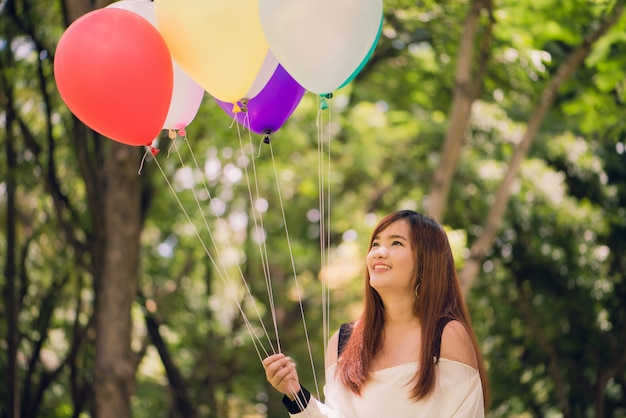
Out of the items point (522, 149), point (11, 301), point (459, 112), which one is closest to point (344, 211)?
point (11, 301)

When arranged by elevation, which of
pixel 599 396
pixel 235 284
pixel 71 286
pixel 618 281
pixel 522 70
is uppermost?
pixel 522 70

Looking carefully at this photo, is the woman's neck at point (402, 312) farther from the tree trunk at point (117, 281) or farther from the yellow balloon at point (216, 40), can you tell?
the tree trunk at point (117, 281)

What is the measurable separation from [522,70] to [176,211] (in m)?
4.43

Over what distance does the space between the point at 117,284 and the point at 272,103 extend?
2.94 m

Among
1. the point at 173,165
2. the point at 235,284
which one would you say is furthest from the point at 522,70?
the point at 235,284

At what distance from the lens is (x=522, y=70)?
712cm

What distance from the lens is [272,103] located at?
4234mm

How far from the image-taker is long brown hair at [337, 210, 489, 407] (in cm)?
331

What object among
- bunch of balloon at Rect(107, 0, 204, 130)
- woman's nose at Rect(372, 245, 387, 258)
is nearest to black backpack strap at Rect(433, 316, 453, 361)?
woman's nose at Rect(372, 245, 387, 258)

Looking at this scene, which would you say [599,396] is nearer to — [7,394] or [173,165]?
[173,165]

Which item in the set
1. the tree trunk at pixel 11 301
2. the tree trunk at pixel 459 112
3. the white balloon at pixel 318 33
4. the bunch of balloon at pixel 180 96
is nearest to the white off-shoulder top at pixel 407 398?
the white balloon at pixel 318 33

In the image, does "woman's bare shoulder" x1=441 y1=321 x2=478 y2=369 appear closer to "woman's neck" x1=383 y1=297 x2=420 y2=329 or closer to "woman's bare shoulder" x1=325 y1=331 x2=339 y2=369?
"woman's neck" x1=383 y1=297 x2=420 y2=329

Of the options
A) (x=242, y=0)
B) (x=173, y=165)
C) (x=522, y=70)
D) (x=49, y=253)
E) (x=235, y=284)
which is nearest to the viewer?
(x=242, y=0)

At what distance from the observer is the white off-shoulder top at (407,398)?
326cm
